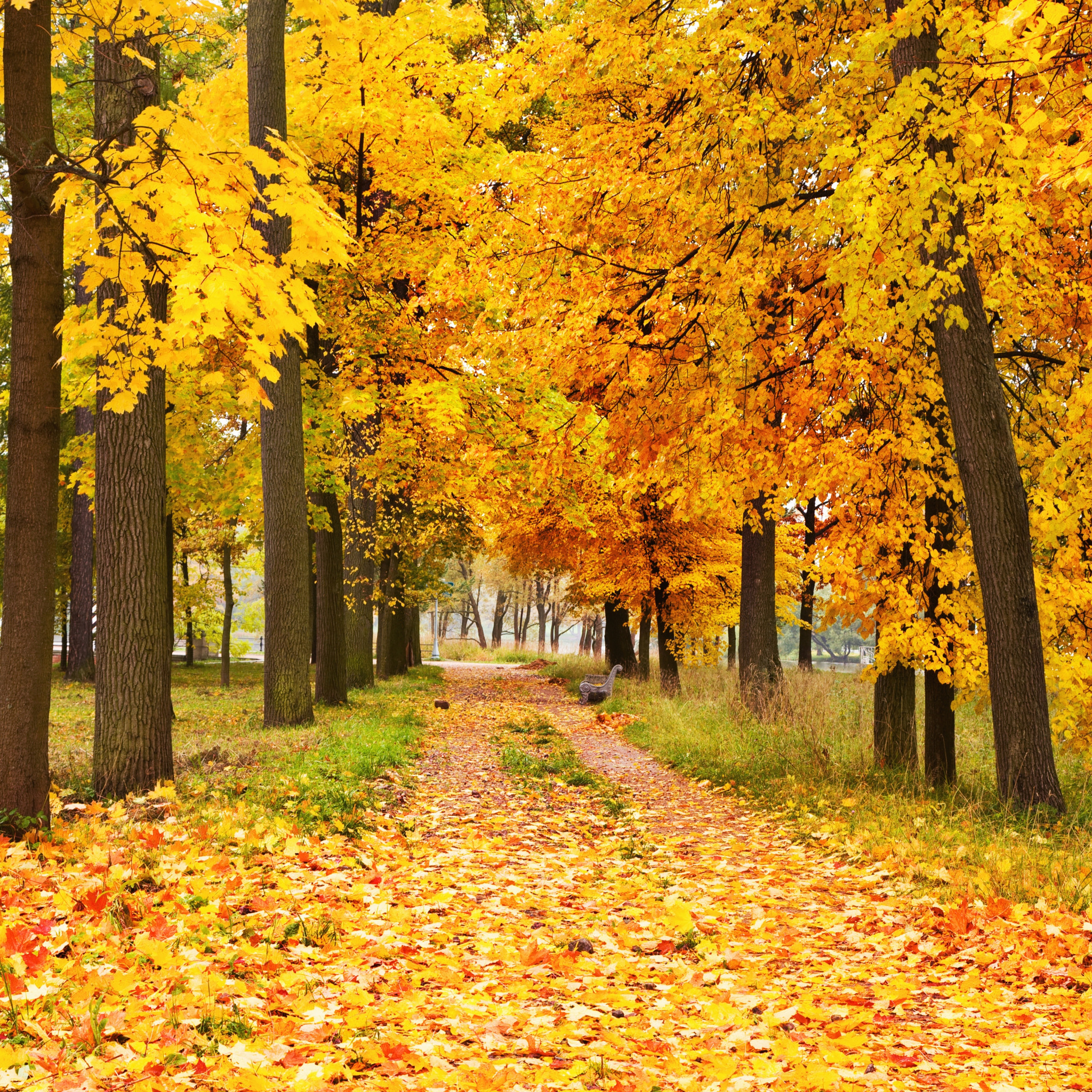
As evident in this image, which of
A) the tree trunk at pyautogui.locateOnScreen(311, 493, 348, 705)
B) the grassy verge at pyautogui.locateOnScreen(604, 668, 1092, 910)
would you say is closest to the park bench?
the grassy verge at pyautogui.locateOnScreen(604, 668, 1092, 910)

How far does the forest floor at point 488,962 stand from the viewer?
3320mm

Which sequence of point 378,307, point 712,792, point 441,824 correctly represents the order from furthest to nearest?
point 378,307
point 712,792
point 441,824

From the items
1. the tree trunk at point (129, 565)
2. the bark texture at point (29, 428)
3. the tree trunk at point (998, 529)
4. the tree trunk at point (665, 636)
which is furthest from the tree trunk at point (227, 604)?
the tree trunk at point (998, 529)

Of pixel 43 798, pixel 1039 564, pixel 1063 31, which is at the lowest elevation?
pixel 43 798

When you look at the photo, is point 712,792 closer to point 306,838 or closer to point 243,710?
point 306,838

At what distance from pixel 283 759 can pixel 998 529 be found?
22.0 ft

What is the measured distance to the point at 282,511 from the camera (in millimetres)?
11734

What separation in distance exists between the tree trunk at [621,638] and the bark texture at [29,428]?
801 inches

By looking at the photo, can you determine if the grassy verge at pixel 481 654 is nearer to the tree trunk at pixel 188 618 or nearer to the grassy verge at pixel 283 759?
the tree trunk at pixel 188 618

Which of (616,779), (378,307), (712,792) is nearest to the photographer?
(712,792)

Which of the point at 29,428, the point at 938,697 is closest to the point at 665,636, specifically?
the point at 938,697

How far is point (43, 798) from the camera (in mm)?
5996

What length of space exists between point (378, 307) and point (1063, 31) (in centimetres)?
1077

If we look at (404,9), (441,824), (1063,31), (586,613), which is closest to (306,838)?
(441,824)
